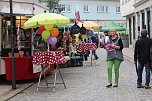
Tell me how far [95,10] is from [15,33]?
58.4 meters

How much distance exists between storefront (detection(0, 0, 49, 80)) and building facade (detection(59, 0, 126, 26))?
55.9 m

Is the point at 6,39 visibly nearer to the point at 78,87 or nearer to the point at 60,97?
the point at 78,87

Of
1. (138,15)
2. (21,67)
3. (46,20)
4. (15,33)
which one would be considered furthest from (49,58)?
(138,15)

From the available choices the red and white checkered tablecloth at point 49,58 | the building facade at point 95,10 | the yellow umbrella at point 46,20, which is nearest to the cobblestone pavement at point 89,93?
the red and white checkered tablecloth at point 49,58

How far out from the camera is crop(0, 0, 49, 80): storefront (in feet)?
47.1

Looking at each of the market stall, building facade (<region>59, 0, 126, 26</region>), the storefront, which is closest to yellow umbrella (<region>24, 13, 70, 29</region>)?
the market stall

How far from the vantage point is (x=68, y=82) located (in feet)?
48.9

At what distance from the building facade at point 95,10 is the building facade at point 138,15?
20.5 meters

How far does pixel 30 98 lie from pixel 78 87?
7.56 feet

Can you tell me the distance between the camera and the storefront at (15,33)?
1435 centimetres

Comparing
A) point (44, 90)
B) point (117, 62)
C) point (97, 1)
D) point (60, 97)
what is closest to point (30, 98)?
point (60, 97)

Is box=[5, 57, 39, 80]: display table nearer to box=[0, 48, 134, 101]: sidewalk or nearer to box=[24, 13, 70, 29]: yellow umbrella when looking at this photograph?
box=[0, 48, 134, 101]: sidewalk

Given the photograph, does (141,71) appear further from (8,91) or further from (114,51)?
(8,91)

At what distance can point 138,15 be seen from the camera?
40.2 m
